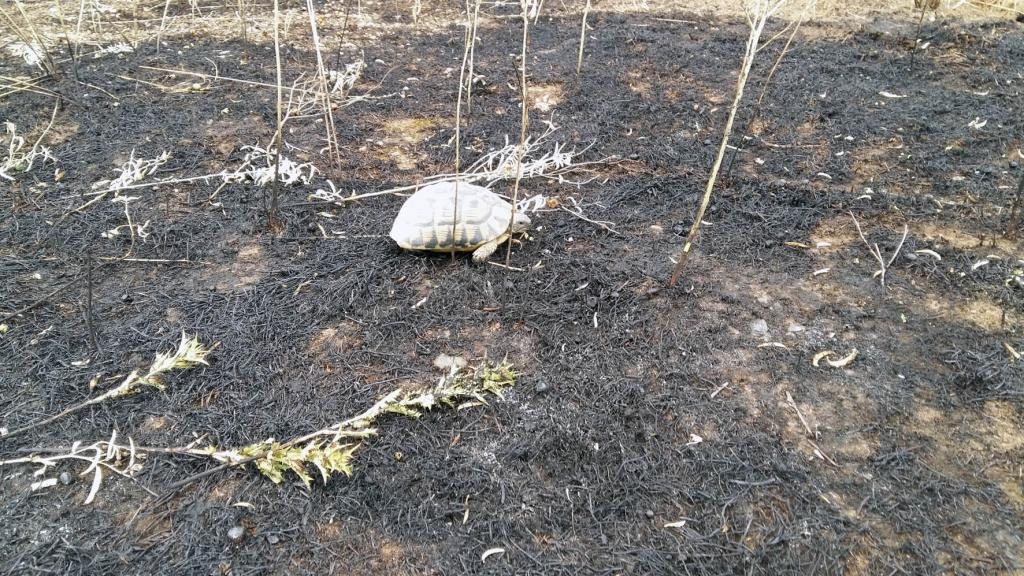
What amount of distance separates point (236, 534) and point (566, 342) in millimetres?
1805

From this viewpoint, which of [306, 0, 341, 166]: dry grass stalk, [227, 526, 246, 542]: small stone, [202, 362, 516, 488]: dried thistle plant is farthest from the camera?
[306, 0, 341, 166]: dry grass stalk

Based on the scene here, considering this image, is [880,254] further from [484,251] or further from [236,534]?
[236,534]

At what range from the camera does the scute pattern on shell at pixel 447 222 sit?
3664mm

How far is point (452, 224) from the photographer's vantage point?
12.0ft

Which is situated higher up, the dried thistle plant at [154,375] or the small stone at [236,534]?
the dried thistle plant at [154,375]

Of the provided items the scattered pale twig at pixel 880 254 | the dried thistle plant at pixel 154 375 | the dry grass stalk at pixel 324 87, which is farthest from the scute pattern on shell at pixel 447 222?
the scattered pale twig at pixel 880 254

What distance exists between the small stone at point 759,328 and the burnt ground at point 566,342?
28mm

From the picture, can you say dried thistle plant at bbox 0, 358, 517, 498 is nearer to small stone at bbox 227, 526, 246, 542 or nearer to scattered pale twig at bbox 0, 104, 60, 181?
small stone at bbox 227, 526, 246, 542

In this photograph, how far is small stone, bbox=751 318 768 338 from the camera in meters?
3.27

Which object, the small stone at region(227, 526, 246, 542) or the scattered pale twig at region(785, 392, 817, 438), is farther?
the scattered pale twig at region(785, 392, 817, 438)

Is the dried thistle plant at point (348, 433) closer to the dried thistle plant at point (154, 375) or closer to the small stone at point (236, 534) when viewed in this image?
the small stone at point (236, 534)

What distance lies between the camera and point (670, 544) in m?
2.32

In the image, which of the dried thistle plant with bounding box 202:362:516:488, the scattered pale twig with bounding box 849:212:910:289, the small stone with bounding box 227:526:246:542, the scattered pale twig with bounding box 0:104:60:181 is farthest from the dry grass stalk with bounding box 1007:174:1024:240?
the scattered pale twig with bounding box 0:104:60:181

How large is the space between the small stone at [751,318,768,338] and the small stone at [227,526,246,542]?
2711 millimetres
